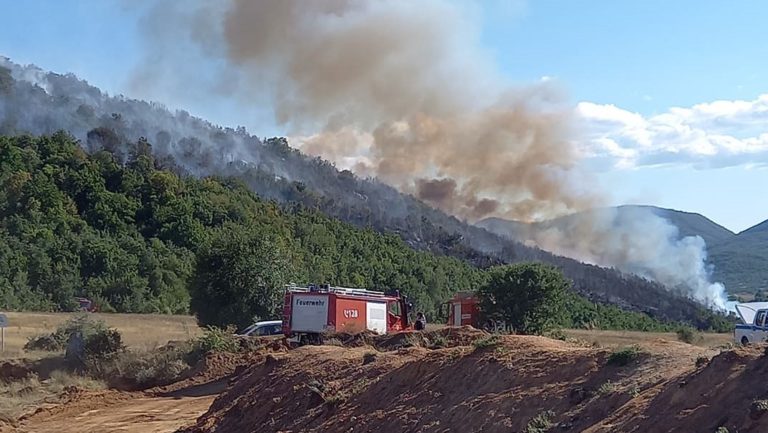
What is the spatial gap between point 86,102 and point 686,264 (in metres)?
91.2

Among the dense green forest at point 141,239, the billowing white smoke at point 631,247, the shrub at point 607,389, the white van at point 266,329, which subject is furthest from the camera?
the billowing white smoke at point 631,247

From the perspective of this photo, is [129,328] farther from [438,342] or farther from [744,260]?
[744,260]

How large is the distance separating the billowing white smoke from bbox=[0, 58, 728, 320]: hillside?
8.07 m

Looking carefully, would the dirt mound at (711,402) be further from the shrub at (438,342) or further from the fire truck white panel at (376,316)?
the fire truck white panel at (376,316)

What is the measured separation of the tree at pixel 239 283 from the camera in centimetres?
4306

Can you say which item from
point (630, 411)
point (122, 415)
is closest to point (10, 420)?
point (122, 415)

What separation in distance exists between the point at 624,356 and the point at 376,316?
20802 mm

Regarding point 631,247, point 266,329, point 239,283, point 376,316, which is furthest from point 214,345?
point 631,247

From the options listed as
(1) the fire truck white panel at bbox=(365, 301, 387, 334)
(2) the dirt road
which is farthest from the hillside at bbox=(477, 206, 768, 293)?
(2) the dirt road

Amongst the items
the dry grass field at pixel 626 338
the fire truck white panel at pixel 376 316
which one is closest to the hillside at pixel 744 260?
the dry grass field at pixel 626 338

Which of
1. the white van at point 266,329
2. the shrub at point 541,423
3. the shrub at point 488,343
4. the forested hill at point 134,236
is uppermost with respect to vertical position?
the forested hill at point 134,236

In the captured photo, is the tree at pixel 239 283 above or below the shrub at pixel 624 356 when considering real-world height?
above

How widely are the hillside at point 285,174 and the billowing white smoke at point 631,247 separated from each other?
8.07 meters

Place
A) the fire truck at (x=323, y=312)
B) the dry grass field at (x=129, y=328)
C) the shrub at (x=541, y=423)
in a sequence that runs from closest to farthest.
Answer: the shrub at (x=541, y=423), the fire truck at (x=323, y=312), the dry grass field at (x=129, y=328)
